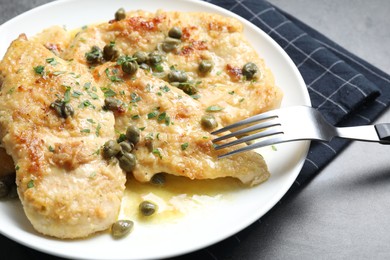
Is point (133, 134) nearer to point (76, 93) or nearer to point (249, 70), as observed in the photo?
point (76, 93)

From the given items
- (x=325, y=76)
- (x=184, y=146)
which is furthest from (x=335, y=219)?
(x=325, y=76)

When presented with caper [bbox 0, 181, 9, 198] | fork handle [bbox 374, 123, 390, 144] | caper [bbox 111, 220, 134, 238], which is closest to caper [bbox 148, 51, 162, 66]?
caper [bbox 111, 220, 134, 238]

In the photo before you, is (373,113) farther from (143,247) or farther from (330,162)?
(143,247)

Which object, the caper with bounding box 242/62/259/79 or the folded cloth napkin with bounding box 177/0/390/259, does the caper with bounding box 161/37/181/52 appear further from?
the folded cloth napkin with bounding box 177/0/390/259

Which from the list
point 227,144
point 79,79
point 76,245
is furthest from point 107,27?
point 76,245

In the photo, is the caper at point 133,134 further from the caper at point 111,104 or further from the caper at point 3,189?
the caper at point 3,189
